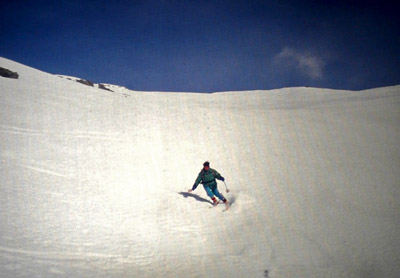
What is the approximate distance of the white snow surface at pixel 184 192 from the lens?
5.39m

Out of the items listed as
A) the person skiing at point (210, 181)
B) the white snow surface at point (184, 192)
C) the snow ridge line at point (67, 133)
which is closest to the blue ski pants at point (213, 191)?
the person skiing at point (210, 181)

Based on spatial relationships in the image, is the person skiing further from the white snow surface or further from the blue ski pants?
the white snow surface

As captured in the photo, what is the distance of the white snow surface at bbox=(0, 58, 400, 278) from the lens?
5387 millimetres

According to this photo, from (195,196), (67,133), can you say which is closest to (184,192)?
(195,196)

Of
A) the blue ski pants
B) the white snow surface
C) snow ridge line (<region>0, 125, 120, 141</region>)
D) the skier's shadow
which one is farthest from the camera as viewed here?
snow ridge line (<region>0, 125, 120, 141</region>)

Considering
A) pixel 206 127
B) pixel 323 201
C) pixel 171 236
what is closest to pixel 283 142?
pixel 206 127

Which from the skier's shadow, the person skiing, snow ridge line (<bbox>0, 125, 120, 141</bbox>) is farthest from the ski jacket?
snow ridge line (<bbox>0, 125, 120, 141</bbox>)

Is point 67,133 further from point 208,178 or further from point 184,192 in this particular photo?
point 208,178

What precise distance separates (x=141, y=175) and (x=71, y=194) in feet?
9.42

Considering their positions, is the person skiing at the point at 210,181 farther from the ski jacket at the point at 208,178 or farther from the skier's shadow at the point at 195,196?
the skier's shadow at the point at 195,196

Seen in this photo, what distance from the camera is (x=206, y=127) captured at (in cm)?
1595

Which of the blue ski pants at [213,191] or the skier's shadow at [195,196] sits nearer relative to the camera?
the blue ski pants at [213,191]

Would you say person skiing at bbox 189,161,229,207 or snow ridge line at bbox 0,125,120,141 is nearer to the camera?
person skiing at bbox 189,161,229,207

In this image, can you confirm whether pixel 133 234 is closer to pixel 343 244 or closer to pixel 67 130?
pixel 343 244
